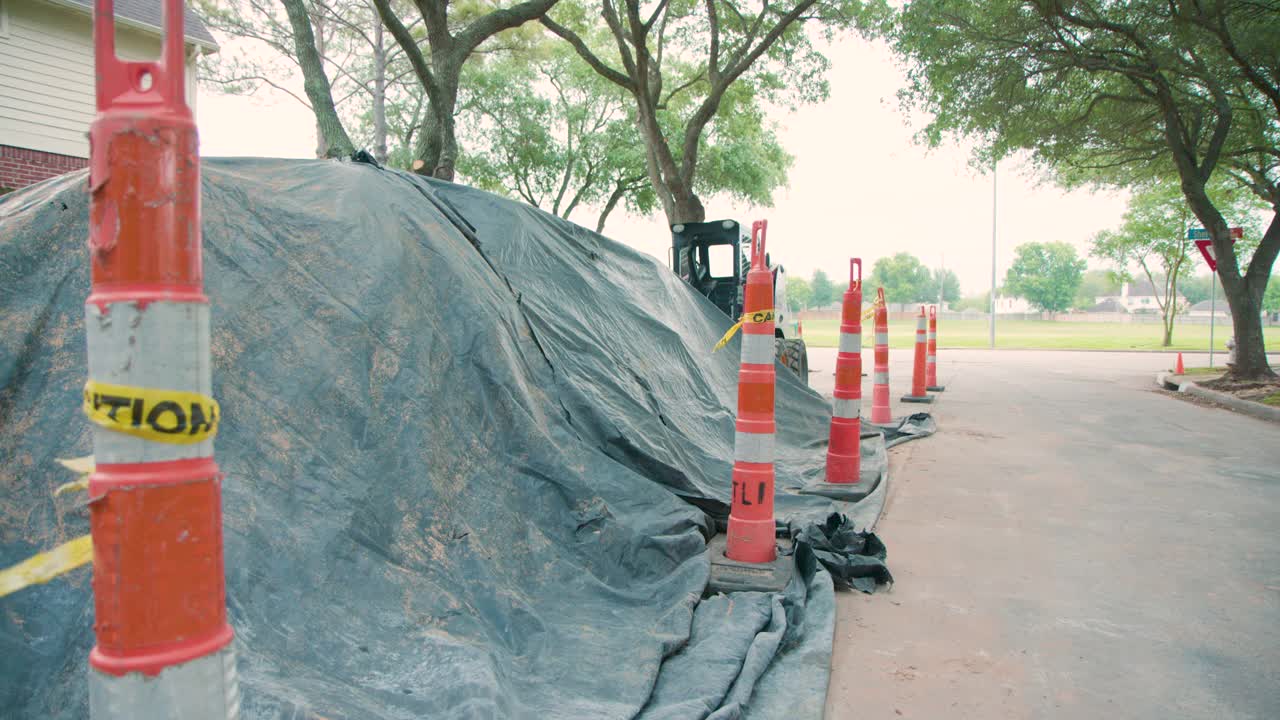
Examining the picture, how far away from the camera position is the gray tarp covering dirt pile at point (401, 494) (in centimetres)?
234

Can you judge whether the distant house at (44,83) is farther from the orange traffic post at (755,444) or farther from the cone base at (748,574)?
the cone base at (748,574)

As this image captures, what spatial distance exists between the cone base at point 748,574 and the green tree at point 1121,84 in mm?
12314

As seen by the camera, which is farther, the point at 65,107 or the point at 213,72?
the point at 213,72

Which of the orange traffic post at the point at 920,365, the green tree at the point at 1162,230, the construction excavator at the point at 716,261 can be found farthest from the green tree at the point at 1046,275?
the construction excavator at the point at 716,261

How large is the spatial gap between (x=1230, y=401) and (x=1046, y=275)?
109943 millimetres

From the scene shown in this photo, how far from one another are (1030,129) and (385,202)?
622 inches

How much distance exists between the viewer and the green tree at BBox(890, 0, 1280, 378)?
1308 cm

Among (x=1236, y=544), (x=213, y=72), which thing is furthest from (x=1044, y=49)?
(x=213, y=72)

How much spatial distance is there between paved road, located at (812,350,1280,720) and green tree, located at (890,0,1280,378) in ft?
27.5

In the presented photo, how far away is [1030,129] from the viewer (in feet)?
52.8

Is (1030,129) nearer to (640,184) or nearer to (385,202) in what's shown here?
(640,184)

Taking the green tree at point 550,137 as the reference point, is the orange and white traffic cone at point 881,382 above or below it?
below

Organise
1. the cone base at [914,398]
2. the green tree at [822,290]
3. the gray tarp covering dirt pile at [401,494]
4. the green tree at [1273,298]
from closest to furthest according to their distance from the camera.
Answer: the gray tarp covering dirt pile at [401,494] → the cone base at [914,398] → the green tree at [1273,298] → the green tree at [822,290]

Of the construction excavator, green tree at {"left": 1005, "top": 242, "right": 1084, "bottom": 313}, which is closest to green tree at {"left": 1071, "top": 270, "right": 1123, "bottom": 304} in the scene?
green tree at {"left": 1005, "top": 242, "right": 1084, "bottom": 313}
